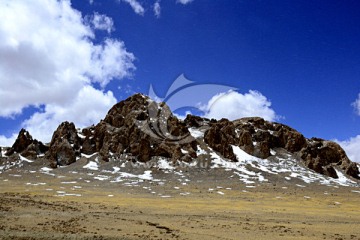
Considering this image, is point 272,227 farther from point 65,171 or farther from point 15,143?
point 15,143

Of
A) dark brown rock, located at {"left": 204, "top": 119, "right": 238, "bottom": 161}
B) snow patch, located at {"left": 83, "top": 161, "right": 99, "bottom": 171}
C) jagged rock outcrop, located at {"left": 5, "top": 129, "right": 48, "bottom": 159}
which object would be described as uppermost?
dark brown rock, located at {"left": 204, "top": 119, "right": 238, "bottom": 161}

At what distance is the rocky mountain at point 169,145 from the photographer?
488ft

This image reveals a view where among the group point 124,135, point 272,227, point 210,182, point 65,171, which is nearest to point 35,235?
point 272,227

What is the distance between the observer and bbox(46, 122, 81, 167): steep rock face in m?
149

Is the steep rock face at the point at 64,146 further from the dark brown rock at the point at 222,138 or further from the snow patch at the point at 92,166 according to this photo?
the dark brown rock at the point at 222,138

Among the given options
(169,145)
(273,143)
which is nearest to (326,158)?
(273,143)

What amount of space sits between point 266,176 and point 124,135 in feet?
232

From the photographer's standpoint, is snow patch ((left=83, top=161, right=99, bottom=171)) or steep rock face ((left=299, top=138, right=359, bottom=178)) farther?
steep rock face ((left=299, top=138, right=359, bottom=178))

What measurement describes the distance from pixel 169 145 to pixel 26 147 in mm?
71624

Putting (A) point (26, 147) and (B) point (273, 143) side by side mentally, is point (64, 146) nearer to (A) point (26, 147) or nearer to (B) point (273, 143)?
(A) point (26, 147)

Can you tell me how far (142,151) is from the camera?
147 metres

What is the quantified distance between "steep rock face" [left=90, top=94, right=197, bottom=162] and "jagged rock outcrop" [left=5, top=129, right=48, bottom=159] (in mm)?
27568

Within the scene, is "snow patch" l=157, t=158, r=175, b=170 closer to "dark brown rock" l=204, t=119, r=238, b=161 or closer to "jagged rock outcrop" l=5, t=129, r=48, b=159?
"dark brown rock" l=204, t=119, r=238, b=161

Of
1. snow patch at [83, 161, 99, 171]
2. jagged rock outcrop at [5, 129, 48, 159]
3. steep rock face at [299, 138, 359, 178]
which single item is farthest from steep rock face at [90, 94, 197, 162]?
steep rock face at [299, 138, 359, 178]
